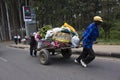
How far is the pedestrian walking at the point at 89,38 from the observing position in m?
10.2

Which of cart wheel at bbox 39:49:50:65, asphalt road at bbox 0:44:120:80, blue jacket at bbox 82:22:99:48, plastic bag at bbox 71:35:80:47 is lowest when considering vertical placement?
asphalt road at bbox 0:44:120:80

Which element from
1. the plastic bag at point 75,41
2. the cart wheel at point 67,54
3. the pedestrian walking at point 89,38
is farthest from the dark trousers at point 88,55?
the cart wheel at point 67,54

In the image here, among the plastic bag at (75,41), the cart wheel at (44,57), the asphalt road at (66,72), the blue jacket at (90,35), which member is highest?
the blue jacket at (90,35)

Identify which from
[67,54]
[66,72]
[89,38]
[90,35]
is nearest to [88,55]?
[89,38]

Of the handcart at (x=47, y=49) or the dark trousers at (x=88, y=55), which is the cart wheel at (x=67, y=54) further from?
the dark trousers at (x=88, y=55)

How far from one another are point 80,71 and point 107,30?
52.8ft

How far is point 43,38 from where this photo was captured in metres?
12.8

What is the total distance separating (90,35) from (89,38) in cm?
14

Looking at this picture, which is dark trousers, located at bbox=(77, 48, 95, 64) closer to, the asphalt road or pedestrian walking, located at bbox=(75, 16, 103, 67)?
pedestrian walking, located at bbox=(75, 16, 103, 67)

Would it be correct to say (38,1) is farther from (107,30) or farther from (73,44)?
(73,44)

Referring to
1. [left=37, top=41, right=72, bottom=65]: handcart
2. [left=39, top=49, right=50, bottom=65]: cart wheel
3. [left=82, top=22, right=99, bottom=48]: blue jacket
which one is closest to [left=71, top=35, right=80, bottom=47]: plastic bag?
[left=37, top=41, right=72, bottom=65]: handcart

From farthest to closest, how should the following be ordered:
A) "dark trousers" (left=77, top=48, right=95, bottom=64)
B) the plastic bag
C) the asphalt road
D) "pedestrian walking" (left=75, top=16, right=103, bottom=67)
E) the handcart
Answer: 1. the handcart
2. the plastic bag
3. "dark trousers" (left=77, top=48, right=95, bottom=64)
4. "pedestrian walking" (left=75, top=16, right=103, bottom=67)
5. the asphalt road

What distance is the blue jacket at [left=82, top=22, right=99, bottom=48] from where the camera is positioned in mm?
10164

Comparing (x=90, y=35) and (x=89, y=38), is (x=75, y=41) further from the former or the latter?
(x=90, y=35)
